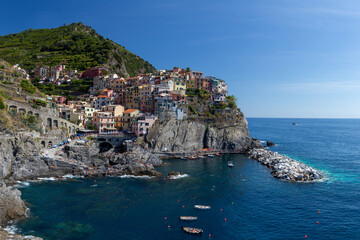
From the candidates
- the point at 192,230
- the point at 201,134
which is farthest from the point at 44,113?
the point at 192,230

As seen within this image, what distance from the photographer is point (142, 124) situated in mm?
80188

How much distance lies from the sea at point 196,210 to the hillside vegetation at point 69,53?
333 feet

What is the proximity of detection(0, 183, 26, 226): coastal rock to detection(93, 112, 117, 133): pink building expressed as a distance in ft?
153

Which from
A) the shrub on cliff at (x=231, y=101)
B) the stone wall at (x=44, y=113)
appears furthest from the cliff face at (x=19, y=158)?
the shrub on cliff at (x=231, y=101)

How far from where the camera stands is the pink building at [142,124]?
79.6 metres

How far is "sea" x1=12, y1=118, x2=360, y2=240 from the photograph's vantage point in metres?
31.9

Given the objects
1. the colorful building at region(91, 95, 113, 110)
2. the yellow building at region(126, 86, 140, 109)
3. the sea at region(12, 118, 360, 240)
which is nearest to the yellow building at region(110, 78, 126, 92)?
the yellow building at region(126, 86, 140, 109)

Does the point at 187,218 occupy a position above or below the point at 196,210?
above

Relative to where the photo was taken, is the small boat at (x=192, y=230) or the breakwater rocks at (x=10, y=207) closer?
the small boat at (x=192, y=230)

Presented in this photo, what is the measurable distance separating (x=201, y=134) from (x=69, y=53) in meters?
115

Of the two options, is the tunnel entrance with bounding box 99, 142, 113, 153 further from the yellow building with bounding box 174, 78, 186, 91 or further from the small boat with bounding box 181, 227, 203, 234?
the small boat with bounding box 181, 227, 203, 234

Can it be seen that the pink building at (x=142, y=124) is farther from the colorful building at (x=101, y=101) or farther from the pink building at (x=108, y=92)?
the pink building at (x=108, y=92)

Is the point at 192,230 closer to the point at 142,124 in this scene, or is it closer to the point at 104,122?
the point at 142,124

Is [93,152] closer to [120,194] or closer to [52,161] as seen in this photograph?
[52,161]
